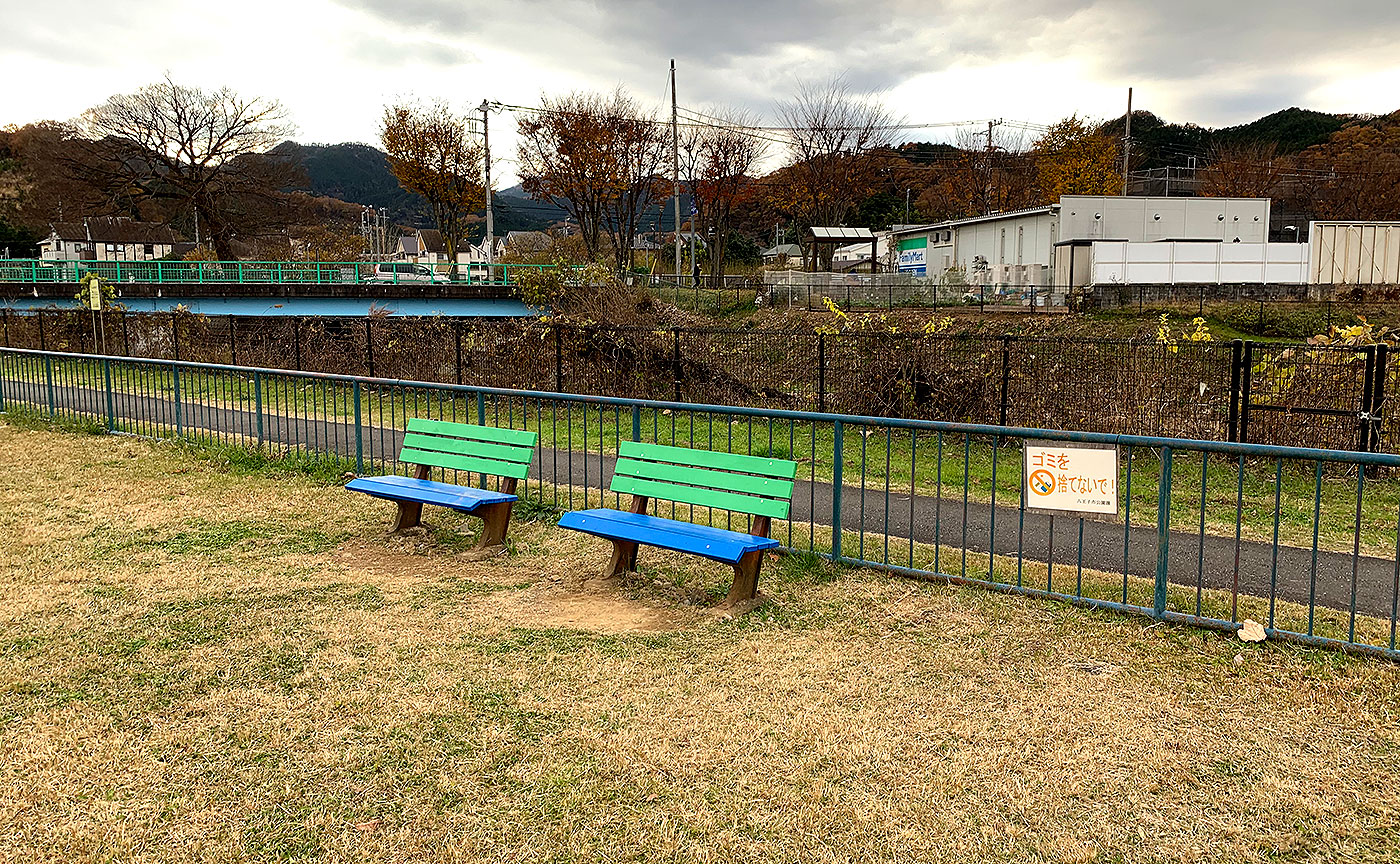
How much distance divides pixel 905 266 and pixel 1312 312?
27.6m

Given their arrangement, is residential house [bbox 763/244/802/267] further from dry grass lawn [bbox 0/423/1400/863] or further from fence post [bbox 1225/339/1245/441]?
dry grass lawn [bbox 0/423/1400/863]

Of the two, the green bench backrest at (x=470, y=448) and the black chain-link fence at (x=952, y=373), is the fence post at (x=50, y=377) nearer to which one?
the black chain-link fence at (x=952, y=373)

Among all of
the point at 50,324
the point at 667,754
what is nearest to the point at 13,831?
the point at 667,754

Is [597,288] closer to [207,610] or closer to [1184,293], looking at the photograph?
[207,610]

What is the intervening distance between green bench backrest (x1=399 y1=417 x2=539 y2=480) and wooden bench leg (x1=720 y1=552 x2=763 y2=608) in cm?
224

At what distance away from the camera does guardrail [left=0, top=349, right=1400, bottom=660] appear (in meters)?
5.88

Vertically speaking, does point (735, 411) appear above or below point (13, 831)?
above

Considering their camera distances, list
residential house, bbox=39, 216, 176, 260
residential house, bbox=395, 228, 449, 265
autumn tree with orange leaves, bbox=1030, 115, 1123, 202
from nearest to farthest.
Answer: autumn tree with orange leaves, bbox=1030, 115, 1123, 202 < residential house, bbox=39, 216, 176, 260 < residential house, bbox=395, 228, 449, 265

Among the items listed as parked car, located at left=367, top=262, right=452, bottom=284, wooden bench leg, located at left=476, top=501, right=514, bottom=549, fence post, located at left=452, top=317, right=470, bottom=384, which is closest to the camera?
wooden bench leg, located at left=476, top=501, right=514, bottom=549

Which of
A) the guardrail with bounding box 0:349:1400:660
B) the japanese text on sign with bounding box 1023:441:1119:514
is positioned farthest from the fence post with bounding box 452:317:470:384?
the japanese text on sign with bounding box 1023:441:1119:514

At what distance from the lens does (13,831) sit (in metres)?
3.56

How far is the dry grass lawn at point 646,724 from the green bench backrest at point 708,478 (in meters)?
0.62

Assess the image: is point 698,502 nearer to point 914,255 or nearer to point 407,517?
point 407,517

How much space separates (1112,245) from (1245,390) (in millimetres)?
23803
